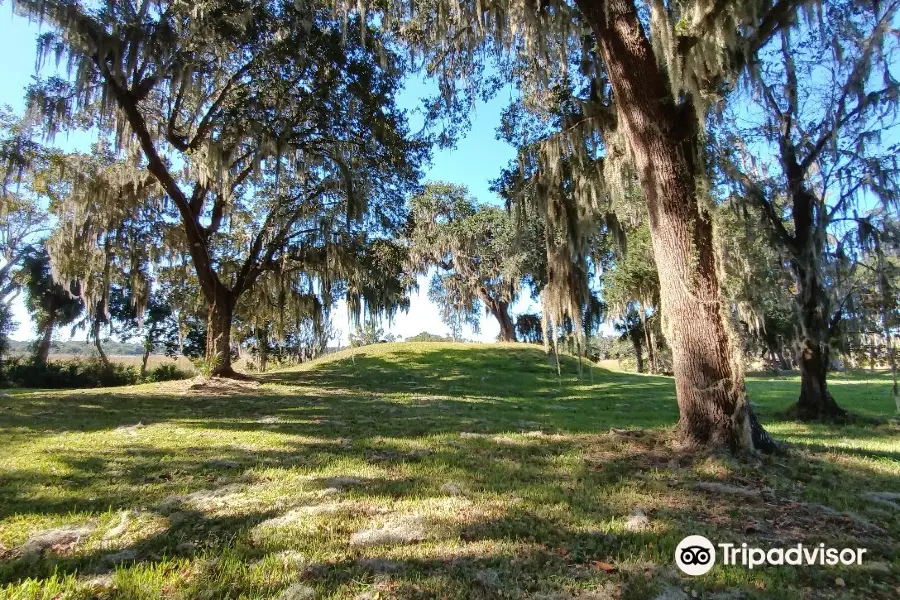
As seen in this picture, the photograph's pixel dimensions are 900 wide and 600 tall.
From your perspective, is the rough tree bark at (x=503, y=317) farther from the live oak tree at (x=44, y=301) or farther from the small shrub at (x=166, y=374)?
the live oak tree at (x=44, y=301)

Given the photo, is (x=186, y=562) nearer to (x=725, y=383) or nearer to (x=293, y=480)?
(x=293, y=480)

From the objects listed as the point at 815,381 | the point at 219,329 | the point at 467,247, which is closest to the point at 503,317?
the point at 467,247

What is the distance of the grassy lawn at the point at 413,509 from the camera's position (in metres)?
2.66

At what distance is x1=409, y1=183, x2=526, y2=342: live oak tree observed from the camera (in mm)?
27797

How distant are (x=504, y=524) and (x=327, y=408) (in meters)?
6.86

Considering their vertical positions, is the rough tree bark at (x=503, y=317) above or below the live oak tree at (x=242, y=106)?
below

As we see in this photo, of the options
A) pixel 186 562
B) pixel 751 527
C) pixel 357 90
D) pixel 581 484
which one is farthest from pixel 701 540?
pixel 357 90

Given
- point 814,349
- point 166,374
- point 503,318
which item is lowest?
point 166,374

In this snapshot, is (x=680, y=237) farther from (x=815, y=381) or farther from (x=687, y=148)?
(x=815, y=381)

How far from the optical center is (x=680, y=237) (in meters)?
5.38

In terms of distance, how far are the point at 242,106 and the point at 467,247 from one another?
18.1m

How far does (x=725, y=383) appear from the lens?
5.09 meters

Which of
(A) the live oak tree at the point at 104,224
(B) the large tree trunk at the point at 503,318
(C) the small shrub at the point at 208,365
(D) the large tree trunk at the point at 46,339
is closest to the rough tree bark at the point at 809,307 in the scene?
(C) the small shrub at the point at 208,365

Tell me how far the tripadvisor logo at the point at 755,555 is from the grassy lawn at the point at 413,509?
3.3 inches
